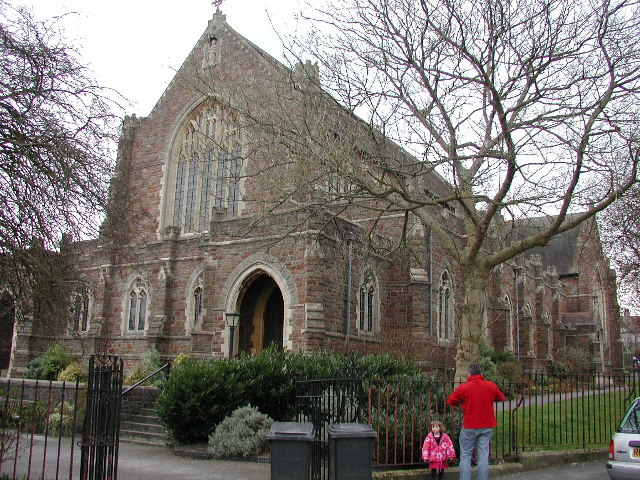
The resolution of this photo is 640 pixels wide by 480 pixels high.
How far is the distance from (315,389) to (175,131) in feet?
67.2

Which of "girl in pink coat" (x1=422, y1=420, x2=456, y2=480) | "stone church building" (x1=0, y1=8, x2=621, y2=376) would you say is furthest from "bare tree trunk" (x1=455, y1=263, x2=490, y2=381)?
"stone church building" (x1=0, y1=8, x2=621, y2=376)

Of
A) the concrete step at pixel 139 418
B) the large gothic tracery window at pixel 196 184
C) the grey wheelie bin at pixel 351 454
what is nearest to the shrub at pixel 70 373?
the large gothic tracery window at pixel 196 184

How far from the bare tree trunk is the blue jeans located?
8.08 feet

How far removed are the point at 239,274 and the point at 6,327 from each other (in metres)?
12.8

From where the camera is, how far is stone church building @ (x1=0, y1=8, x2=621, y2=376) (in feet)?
58.3

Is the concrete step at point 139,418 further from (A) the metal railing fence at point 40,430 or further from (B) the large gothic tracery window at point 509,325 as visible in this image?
(B) the large gothic tracery window at point 509,325

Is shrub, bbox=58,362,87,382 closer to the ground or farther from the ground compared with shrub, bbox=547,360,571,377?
closer to the ground

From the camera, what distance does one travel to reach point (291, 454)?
24.7 feet

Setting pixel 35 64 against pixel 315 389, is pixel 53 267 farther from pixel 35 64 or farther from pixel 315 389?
pixel 315 389

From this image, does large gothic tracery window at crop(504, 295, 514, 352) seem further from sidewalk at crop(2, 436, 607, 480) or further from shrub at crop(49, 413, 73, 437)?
shrub at crop(49, 413, 73, 437)

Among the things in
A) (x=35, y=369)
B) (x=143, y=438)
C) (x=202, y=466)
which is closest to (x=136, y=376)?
(x=35, y=369)

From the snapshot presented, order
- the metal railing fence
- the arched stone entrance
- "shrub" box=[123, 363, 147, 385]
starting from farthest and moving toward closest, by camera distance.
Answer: "shrub" box=[123, 363, 147, 385] < the arched stone entrance < the metal railing fence

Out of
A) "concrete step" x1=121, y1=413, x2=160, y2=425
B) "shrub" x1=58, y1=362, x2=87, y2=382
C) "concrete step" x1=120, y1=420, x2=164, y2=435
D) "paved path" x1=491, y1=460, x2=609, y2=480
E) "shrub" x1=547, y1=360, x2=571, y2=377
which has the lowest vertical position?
"paved path" x1=491, y1=460, x2=609, y2=480

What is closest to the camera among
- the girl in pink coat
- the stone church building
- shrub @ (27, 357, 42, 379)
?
the girl in pink coat
